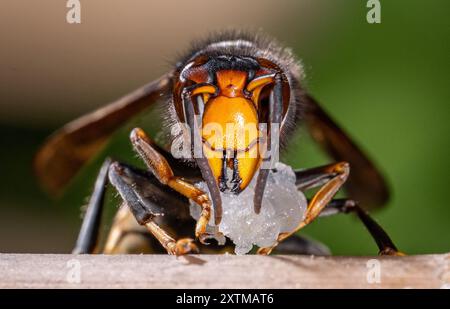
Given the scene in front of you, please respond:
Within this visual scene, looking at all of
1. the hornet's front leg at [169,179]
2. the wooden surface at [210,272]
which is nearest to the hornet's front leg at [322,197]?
the hornet's front leg at [169,179]

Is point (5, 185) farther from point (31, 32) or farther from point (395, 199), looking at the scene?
point (395, 199)

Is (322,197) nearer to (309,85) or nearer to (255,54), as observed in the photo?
(255,54)

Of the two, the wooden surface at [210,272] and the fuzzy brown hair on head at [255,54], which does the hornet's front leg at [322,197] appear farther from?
the wooden surface at [210,272]

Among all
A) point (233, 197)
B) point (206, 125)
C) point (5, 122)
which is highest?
point (206, 125)

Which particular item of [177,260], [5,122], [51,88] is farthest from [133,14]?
A: [177,260]

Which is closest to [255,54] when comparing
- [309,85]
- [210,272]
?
[210,272]

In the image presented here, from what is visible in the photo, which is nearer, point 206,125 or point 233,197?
point 206,125

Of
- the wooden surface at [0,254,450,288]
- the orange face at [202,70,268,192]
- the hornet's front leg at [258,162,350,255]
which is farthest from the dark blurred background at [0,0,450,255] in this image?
the wooden surface at [0,254,450,288]
